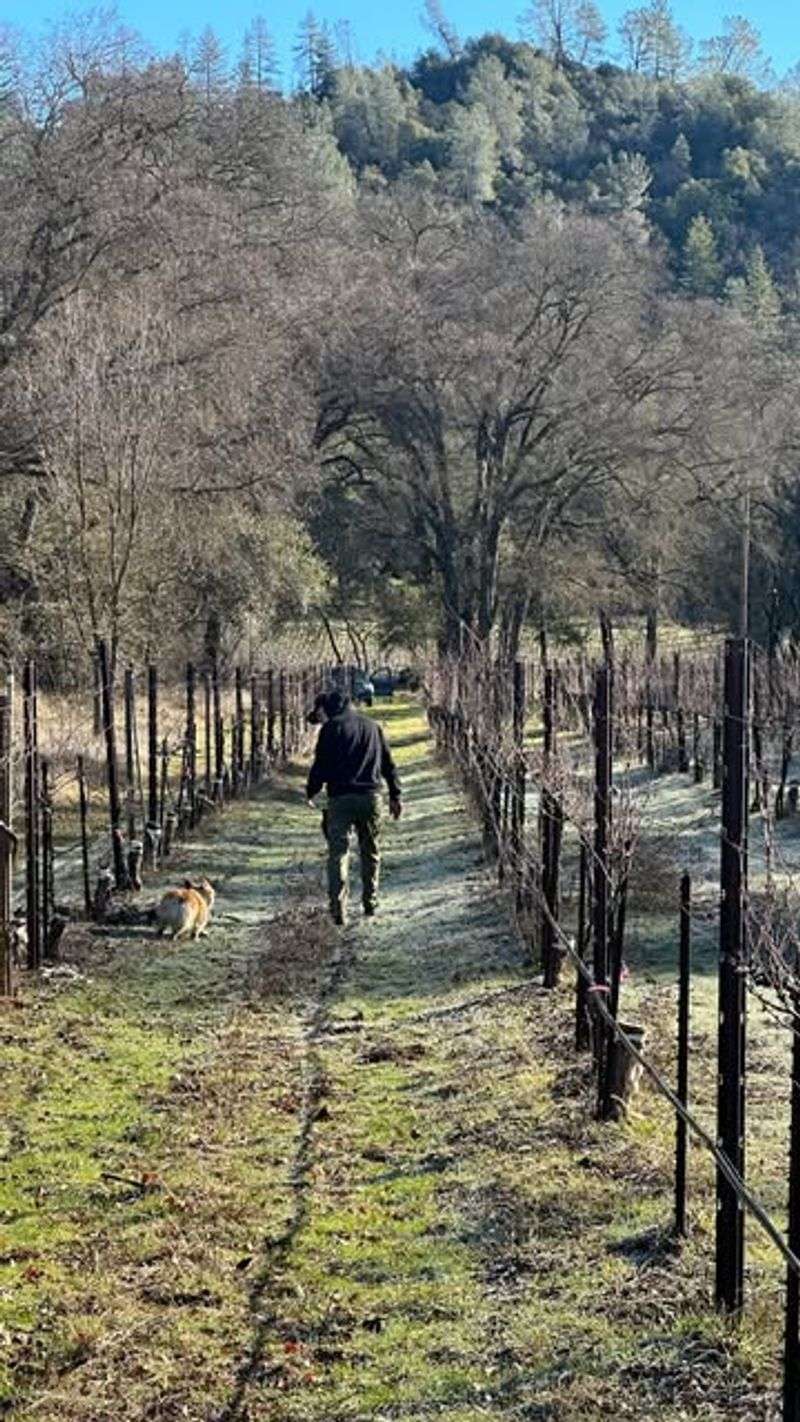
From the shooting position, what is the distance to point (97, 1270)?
4.56 metres

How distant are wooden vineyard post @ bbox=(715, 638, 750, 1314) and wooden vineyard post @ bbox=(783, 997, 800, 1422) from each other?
0.50 m

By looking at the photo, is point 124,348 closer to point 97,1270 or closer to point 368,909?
point 368,909

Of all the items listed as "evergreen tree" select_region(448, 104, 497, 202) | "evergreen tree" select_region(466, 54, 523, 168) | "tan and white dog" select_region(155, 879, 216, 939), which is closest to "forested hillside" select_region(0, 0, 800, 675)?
"tan and white dog" select_region(155, 879, 216, 939)

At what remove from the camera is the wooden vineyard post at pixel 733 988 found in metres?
4.11

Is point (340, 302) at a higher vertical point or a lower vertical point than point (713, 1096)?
higher

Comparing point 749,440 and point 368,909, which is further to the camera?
point 749,440

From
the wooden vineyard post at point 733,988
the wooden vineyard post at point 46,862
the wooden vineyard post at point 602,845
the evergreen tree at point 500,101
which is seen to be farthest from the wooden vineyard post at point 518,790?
the evergreen tree at point 500,101

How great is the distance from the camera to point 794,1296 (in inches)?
135

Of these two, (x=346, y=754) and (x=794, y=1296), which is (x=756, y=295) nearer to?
(x=346, y=754)

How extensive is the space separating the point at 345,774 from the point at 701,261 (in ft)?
224

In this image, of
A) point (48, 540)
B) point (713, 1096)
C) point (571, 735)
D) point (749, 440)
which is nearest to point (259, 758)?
point (48, 540)

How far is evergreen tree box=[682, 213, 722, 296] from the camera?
71125 millimetres

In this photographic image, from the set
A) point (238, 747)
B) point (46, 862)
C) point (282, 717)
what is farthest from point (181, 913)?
point (282, 717)

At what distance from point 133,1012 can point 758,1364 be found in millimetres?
4706
